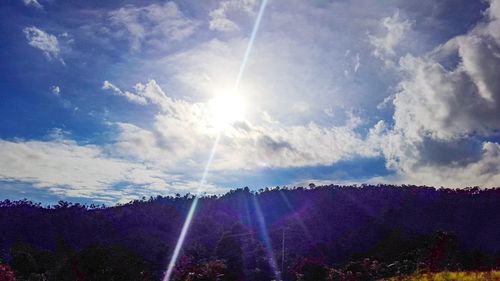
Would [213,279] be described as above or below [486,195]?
below

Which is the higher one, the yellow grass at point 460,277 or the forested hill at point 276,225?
the forested hill at point 276,225

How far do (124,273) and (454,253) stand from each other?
3037cm

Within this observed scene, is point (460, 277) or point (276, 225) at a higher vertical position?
point (276, 225)

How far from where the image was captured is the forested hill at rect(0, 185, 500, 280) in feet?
171

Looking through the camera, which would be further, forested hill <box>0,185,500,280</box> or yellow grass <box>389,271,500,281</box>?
forested hill <box>0,185,500,280</box>

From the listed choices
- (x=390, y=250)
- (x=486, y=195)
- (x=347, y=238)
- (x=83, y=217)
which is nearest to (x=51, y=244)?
(x=83, y=217)

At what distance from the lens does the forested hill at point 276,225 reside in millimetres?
52219

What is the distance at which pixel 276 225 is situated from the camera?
6575 cm

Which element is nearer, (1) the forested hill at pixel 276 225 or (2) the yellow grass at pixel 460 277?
(2) the yellow grass at pixel 460 277

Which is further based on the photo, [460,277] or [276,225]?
[276,225]

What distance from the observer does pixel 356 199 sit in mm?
70875

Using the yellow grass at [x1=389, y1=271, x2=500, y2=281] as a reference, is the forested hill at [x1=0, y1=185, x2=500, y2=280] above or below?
above

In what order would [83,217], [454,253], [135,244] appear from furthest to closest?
[83,217], [135,244], [454,253]

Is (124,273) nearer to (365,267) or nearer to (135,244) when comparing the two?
(365,267)
